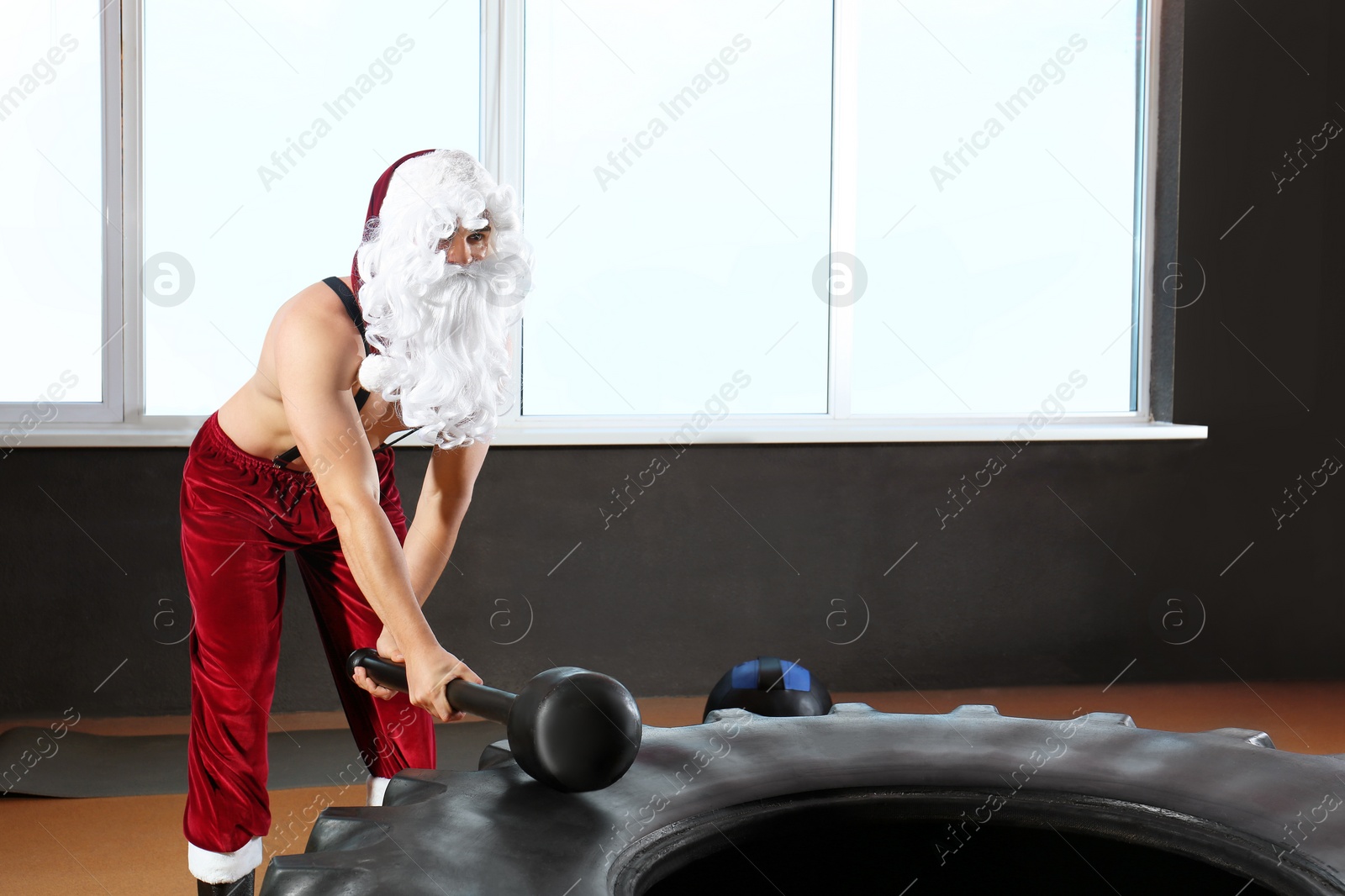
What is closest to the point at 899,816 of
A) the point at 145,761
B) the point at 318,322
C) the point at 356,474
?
the point at 356,474

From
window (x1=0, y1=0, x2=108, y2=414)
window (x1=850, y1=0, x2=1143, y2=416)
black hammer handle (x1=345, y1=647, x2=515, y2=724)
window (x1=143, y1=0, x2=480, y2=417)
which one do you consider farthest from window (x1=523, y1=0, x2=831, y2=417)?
black hammer handle (x1=345, y1=647, x2=515, y2=724)

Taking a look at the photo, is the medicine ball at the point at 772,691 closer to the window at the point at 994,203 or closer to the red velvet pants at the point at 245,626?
the red velvet pants at the point at 245,626

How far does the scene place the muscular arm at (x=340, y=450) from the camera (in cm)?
139

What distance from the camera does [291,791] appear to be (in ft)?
9.00

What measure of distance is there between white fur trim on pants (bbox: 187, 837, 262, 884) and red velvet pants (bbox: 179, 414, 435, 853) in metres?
0.01

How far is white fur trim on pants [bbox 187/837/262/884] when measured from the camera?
1635mm

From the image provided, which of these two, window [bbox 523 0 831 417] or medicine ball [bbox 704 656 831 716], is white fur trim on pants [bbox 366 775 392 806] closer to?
medicine ball [bbox 704 656 831 716]

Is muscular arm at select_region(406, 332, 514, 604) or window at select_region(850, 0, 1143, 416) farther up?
window at select_region(850, 0, 1143, 416)

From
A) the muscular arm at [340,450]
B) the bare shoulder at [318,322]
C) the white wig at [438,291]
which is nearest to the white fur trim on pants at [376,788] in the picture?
the muscular arm at [340,450]

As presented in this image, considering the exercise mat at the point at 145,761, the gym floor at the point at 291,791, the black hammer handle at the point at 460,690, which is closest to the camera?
the black hammer handle at the point at 460,690

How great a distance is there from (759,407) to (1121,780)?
2742 mm

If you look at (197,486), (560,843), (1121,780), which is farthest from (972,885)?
(197,486)

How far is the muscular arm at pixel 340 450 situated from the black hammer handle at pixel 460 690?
55mm

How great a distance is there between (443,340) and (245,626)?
55 cm
